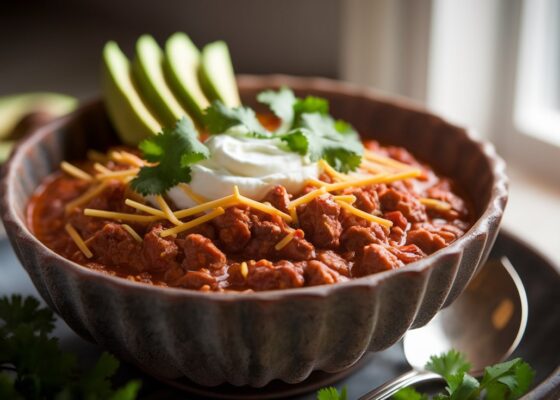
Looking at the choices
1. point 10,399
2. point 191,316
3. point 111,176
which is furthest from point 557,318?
point 10,399

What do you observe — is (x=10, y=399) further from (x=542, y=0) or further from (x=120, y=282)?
(x=542, y=0)

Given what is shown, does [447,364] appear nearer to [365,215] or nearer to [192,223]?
[365,215]

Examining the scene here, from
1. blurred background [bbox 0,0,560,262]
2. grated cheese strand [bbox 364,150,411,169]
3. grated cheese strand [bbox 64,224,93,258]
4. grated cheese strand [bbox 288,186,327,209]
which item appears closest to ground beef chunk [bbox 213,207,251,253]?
grated cheese strand [bbox 288,186,327,209]

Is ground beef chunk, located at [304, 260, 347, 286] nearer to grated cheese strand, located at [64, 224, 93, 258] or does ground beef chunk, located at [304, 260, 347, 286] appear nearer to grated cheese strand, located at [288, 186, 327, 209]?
grated cheese strand, located at [288, 186, 327, 209]

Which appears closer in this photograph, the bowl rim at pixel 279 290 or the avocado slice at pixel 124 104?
the bowl rim at pixel 279 290

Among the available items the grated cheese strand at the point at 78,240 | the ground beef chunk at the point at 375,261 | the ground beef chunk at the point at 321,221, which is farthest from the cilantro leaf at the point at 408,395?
the grated cheese strand at the point at 78,240

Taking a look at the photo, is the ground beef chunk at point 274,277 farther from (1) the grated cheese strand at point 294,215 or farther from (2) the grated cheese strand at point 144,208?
(2) the grated cheese strand at point 144,208
